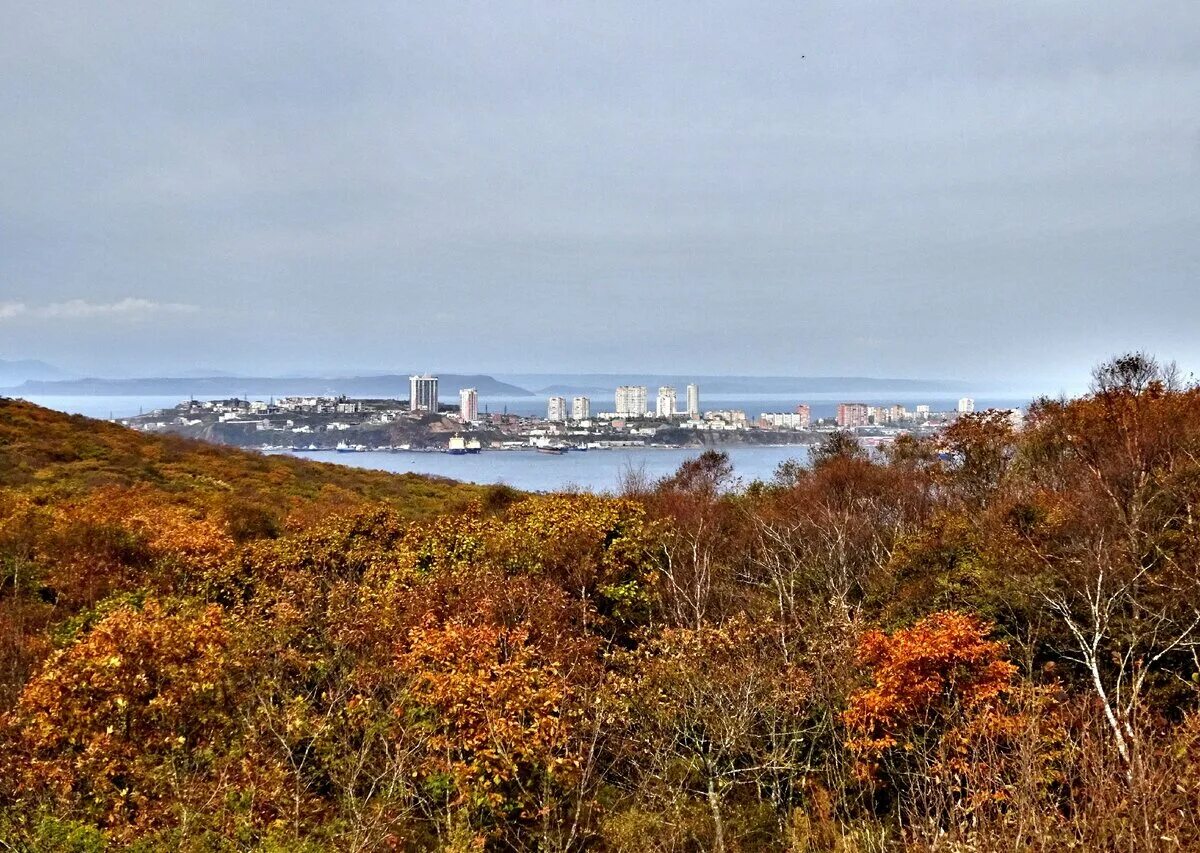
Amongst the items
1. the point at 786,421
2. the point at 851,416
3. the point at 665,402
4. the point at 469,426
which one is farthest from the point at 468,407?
the point at 851,416

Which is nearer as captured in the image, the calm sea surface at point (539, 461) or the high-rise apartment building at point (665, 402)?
the calm sea surface at point (539, 461)

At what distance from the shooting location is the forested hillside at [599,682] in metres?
7.32

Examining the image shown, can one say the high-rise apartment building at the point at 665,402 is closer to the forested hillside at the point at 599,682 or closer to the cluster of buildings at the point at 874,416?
the cluster of buildings at the point at 874,416

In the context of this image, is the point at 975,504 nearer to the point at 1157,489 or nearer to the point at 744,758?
the point at 1157,489

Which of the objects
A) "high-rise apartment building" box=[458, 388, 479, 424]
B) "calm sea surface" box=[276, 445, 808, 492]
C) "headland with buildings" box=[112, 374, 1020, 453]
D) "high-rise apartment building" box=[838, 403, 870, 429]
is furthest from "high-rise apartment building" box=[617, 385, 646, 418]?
"high-rise apartment building" box=[838, 403, 870, 429]

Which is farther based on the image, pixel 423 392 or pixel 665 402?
pixel 423 392

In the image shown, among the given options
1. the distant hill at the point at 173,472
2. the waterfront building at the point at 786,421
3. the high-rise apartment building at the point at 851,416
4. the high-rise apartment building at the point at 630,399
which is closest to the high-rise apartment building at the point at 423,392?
the high-rise apartment building at the point at 630,399

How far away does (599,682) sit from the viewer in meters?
10.2

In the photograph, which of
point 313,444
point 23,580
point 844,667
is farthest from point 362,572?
point 313,444

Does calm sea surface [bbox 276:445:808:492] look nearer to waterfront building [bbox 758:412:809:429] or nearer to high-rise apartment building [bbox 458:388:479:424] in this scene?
waterfront building [bbox 758:412:809:429]

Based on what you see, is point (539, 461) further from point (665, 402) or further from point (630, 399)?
point (630, 399)

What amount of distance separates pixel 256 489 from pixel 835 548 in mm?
21625

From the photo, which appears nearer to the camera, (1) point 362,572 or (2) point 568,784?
(2) point 568,784

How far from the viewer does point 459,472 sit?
7162cm
